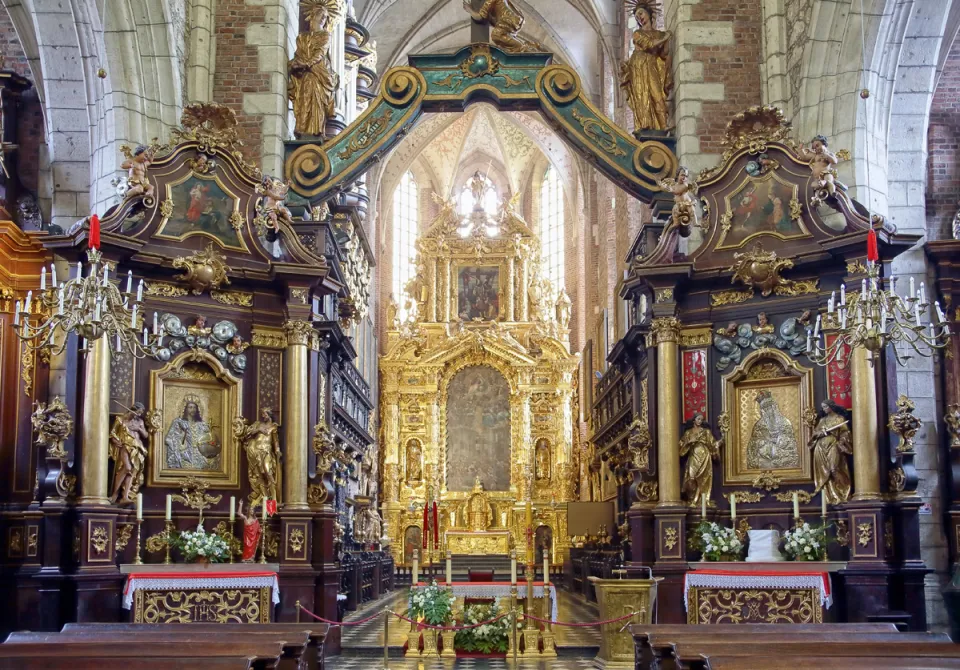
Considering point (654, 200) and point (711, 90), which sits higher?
point (711, 90)

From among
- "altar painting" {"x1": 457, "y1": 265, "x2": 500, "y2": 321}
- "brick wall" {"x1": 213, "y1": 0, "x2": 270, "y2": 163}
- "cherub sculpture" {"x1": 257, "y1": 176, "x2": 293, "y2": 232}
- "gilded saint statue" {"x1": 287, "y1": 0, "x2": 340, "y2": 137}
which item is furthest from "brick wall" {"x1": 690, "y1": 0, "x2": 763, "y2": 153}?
"altar painting" {"x1": 457, "y1": 265, "x2": 500, "y2": 321}

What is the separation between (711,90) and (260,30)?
6.08m

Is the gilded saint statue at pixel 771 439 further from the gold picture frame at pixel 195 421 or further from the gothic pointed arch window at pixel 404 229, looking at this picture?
the gothic pointed arch window at pixel 404 229

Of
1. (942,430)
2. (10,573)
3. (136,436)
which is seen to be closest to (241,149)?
(136,436)

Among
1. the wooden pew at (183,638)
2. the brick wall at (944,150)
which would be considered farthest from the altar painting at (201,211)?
the brick wall at (944,150)

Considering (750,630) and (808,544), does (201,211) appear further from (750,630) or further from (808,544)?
(750,630)

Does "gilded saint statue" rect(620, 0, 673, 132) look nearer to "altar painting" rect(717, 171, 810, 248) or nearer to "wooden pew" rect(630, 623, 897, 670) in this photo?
"altar painting" rect(717, 171, 810, 248)

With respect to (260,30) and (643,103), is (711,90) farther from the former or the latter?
(260,30)

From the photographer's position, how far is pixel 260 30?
53.6 feet

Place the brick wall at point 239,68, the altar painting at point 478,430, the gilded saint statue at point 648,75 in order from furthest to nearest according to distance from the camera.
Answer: the altar painting at point 478,430
the gilded saint statue at point 648,75
the brick wall at point 239,68

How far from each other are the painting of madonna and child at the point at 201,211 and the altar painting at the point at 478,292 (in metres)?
19.4

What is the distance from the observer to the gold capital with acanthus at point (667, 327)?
46.2 feet

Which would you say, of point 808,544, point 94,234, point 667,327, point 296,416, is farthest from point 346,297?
point 94,234

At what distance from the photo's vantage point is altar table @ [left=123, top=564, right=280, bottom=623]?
40.8 feet
